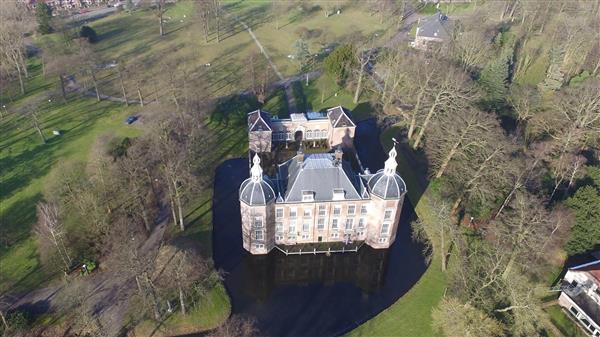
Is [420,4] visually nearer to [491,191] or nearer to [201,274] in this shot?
[491,191]

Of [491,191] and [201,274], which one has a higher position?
[491,191]

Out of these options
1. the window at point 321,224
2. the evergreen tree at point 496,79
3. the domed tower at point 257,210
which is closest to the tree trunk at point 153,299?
the domed tower at point 257,210

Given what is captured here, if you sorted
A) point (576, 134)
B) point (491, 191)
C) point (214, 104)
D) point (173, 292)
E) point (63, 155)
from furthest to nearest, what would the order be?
point (214, 104) < point (63, 155) < point (576, 134) < point (491, 191) < point (173, 292)

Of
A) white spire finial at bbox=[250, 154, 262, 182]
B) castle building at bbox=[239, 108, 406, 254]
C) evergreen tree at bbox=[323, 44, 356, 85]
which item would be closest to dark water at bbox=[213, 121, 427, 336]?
castle building at bbox=[239, 108, 406, 254]

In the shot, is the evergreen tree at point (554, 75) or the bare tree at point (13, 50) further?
the bare tree at point (13, 50)

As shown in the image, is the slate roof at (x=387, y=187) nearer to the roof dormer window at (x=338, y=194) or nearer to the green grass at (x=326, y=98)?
the roof dormer window at (x=338, y=194)

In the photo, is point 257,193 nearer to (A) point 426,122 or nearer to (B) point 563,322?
(A) point 426,122

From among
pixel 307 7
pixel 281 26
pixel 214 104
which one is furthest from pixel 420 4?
pixel 214 104
